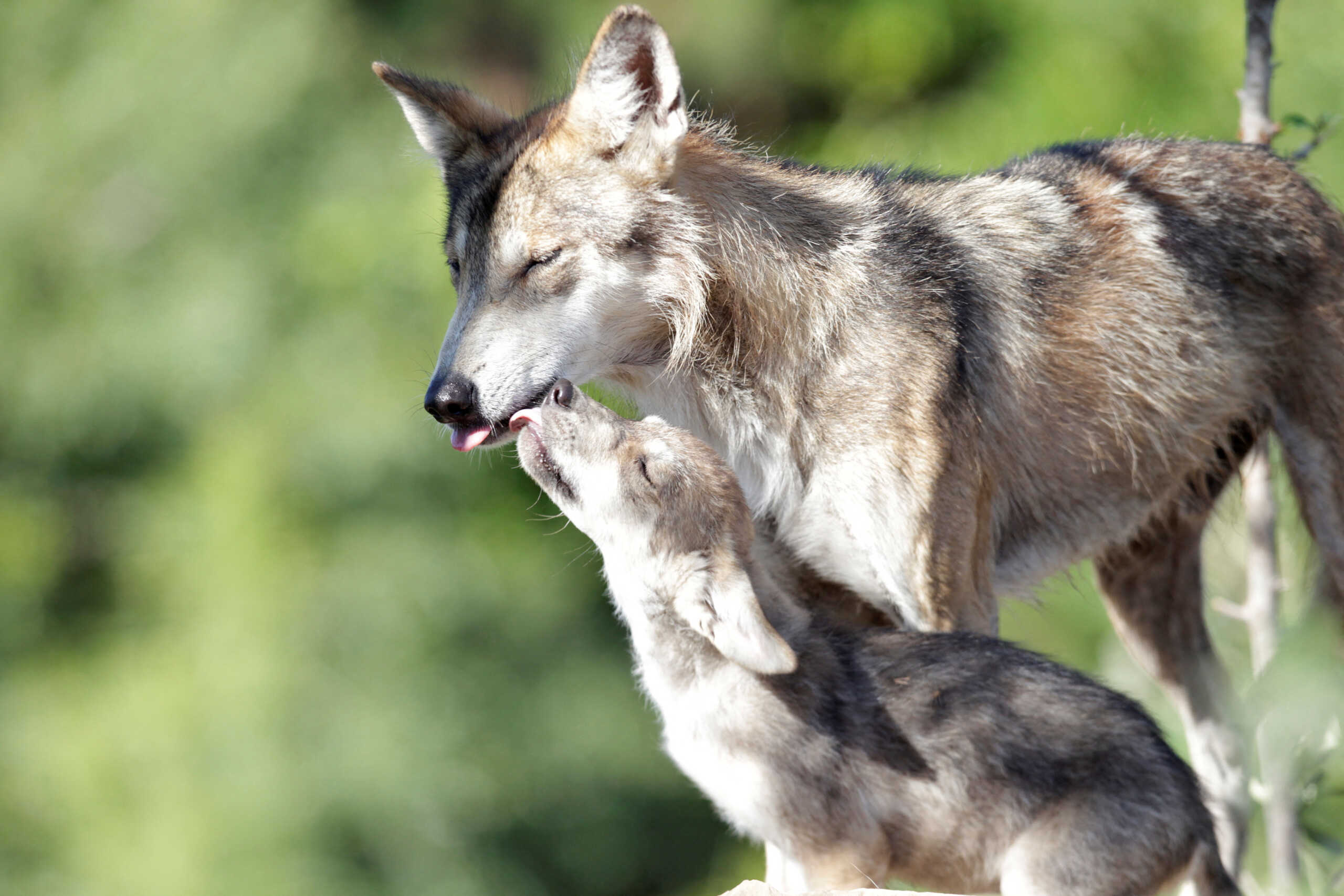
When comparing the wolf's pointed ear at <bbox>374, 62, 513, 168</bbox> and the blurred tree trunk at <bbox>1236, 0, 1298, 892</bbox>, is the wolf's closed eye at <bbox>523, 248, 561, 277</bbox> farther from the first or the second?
the blurred tree trunk at <bbox>1236, 0, 1298, 892</bbox>

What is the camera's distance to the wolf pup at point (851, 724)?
3.92 m

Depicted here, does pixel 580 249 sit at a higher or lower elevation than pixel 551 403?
higher

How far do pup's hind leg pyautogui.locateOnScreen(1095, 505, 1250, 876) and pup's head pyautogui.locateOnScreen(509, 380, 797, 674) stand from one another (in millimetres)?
2446

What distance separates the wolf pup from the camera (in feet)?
12.9

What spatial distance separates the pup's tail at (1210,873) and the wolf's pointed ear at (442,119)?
121 inches

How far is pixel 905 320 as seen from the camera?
4480mm

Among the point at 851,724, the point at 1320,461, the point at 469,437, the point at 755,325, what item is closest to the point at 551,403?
the point at 469,437

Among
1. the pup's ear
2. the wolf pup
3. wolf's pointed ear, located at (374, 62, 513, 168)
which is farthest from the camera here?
wolf's pointed ear, located at (374, 62, 513, 168)

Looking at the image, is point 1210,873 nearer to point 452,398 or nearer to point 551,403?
point 551,403

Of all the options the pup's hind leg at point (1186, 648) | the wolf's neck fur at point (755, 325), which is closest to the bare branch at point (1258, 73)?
the pup's hind leg at point (1186, 648)

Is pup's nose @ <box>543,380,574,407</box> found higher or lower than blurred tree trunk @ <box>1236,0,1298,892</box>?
higher

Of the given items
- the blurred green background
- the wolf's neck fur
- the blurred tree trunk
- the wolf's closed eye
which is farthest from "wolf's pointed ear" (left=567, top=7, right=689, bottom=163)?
the blurred green background

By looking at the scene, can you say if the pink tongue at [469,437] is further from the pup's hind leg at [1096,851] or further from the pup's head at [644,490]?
the pup's hind leg at [1096,851]

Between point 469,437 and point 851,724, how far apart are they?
139 centimetres
